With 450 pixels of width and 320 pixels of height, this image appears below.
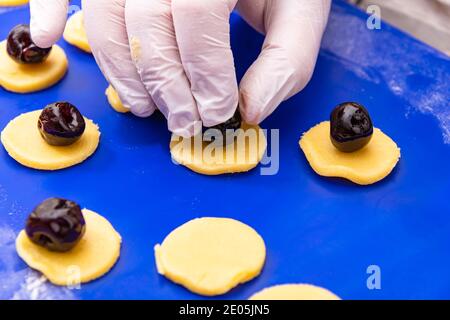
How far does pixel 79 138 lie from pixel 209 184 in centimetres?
46

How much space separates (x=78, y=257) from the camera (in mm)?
1673

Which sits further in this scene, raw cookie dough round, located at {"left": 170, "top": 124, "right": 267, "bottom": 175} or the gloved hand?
raw cookie dough round, located at {"left": 170, "top": 124, "right": 267, "bottom": 175}

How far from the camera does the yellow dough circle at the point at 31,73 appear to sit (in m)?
2.23

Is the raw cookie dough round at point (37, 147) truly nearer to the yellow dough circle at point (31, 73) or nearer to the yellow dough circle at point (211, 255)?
the yellow dough circle at point (31, 73)

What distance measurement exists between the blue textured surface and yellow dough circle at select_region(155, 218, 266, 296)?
0.04 metres

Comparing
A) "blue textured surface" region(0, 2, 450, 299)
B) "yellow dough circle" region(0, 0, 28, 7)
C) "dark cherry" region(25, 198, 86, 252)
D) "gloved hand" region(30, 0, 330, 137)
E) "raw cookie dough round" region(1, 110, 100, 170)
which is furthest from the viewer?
"yellow dough circle" region(0, 0, 28, 7)

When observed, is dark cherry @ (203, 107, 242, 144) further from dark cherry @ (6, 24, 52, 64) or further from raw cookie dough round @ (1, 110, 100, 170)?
dark cherry @ (6, 24, 52, 64)

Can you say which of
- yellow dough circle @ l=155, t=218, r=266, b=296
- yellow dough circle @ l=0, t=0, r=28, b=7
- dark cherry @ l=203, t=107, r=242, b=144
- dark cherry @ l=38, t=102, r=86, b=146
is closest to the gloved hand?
dark cherry @ l=203, t=107, r=242, b=144

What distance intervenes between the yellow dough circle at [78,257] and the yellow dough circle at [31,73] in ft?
2.32

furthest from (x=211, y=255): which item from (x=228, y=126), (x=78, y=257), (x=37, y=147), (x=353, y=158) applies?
(x=37, y=147)

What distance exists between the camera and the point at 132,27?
1897 mm

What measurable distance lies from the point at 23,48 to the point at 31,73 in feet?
0.33

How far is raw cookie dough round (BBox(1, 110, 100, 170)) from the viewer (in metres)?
1.95

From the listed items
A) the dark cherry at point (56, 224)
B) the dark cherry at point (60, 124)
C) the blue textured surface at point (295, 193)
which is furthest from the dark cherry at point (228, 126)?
the dark cherry at point (56, 224)
